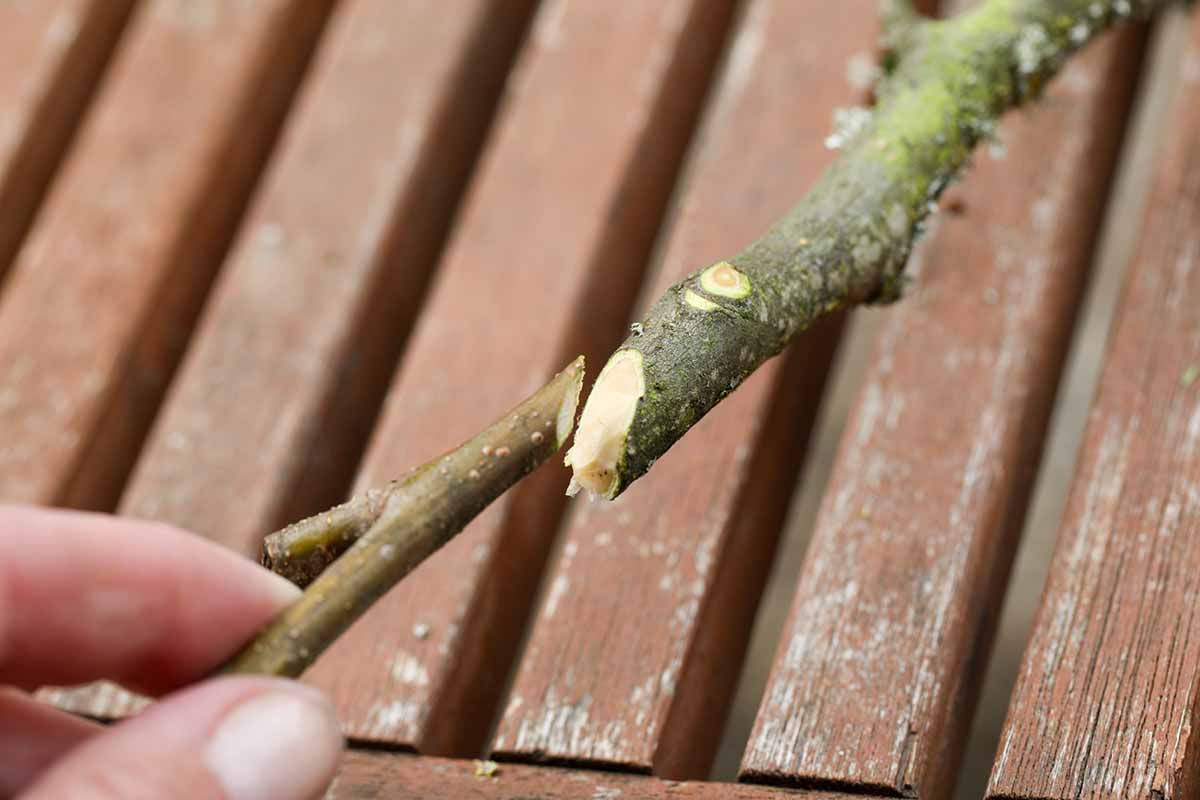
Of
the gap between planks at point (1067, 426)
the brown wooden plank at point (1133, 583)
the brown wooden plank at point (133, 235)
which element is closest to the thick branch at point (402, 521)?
the brown wooden plank at point (1133, 583)

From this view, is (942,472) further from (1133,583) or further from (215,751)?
(215,751)

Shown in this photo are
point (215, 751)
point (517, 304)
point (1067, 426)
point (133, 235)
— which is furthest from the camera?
point (1067, 426)

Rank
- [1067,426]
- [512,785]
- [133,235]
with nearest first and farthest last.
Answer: [512,785], [133,235], [1067,426]

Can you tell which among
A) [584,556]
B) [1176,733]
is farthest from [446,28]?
[1176,733]

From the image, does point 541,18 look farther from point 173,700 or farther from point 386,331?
point 173,700

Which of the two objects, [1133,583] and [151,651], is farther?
[1133,583]

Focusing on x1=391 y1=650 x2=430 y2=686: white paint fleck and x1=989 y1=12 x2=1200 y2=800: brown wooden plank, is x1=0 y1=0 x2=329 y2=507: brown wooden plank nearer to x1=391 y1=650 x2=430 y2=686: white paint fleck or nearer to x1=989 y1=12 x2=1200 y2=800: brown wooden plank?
x1=391 y1=650 x2=430 y2=686: white paint fleck

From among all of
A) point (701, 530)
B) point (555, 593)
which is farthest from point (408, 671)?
point (701, 530)
